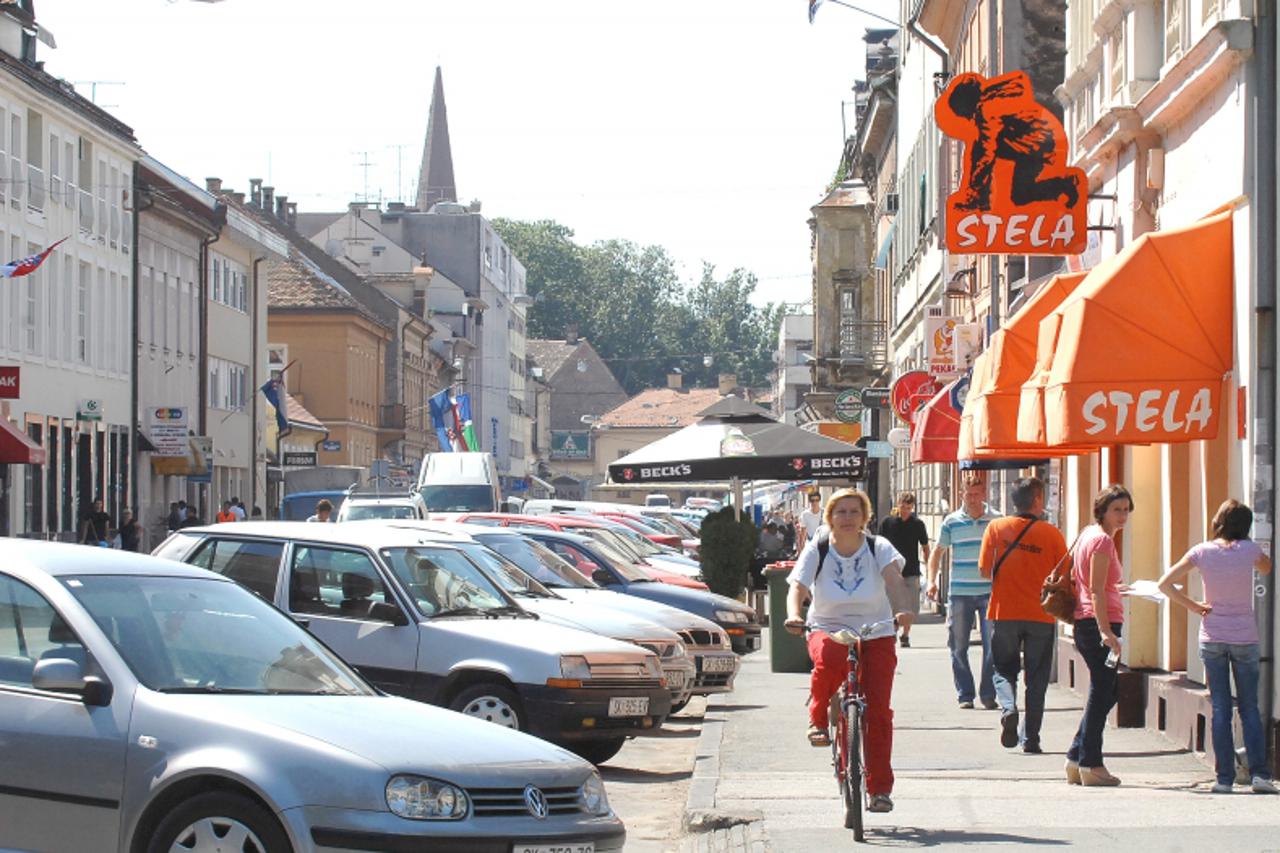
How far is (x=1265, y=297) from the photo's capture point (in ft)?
42.7

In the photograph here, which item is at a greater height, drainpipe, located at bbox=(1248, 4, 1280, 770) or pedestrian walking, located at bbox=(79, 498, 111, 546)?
drainpipe, located at bbox=(1248, 4, 1280, 770)

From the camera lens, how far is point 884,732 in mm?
11094

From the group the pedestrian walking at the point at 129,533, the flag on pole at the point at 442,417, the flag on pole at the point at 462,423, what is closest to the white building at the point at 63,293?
the pedestrian walking at the point at 129,533

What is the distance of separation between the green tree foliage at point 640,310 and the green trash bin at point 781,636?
459ft

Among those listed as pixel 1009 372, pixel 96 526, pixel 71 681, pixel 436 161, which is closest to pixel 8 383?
pixel 96 526

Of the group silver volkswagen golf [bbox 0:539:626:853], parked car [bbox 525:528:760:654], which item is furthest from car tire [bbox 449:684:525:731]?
parked car [bbox 525:528:760:654]

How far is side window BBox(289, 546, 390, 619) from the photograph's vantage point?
1409 centimetres

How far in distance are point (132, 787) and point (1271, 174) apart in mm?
7874

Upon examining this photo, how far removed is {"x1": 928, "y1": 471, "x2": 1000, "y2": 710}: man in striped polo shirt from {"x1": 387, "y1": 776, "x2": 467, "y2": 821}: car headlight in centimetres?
1032

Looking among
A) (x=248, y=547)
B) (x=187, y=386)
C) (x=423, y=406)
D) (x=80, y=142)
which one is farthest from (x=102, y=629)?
(x=423, y=406)

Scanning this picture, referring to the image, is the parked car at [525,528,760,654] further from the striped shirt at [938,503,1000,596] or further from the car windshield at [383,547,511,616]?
the car windshield at [383,547,511,616]

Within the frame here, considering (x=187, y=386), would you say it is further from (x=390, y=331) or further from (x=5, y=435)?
(x=390, y=331)

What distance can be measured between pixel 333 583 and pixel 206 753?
6.21m

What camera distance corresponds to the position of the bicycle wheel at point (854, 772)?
10.6 m
